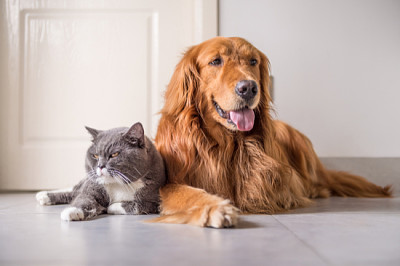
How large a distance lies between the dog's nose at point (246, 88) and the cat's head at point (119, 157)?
452 millimetres

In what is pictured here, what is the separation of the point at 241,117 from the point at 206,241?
25.9 inches

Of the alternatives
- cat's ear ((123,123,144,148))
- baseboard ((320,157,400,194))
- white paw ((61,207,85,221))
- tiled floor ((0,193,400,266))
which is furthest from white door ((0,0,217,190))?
baseboard ((320,157,400,194))

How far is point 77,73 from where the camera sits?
262 cm

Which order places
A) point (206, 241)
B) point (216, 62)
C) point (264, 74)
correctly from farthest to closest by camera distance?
point (264, 74), point (216, 62), point (206, 241)

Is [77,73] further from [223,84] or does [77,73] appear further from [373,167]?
Answer: [373,167]

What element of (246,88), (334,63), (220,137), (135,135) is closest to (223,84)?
(246,88)

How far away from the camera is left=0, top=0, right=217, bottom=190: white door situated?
2.62 m

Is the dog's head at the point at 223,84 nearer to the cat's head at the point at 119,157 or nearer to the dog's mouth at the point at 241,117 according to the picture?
the dog's mouth at the point at 241,117

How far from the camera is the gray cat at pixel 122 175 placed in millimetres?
1515

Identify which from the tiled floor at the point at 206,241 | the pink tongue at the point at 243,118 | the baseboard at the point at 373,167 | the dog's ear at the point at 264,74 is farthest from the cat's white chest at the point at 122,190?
the baseboard at the point at 373,167

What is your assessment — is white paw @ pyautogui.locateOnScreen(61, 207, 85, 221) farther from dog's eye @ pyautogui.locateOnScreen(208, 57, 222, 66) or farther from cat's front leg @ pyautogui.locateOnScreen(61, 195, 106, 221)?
dog's eye @ pyautogui.locateOnScreen(208, 57, 222, 66)

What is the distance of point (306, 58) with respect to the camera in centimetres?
260

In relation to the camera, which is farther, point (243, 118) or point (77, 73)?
point (77, 73)

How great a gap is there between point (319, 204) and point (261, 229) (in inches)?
32.3
